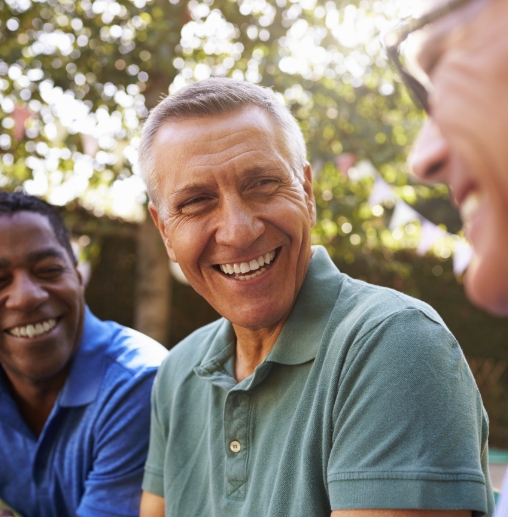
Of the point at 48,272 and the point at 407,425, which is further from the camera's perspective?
the point at 48,272

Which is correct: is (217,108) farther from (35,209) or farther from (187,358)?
(35,209)

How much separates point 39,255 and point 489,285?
2112mm

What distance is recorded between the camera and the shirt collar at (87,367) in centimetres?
239

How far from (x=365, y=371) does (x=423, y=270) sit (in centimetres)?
770

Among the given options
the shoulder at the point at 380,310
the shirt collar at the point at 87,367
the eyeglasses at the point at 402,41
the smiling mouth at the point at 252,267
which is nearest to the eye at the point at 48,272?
the shirt collar at the point at 87,367

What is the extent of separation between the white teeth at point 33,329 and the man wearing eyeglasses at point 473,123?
205 cm

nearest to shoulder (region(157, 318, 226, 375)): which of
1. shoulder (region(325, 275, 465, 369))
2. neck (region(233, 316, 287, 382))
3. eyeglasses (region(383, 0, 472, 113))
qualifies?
neck (region(233, 316, 287, 382))

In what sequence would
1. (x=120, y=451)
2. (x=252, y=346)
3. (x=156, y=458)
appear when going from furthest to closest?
(x=120, y=451) → (x=156, y=458) → (x=252, y=346)

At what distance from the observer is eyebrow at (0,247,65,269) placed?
242 centimetres

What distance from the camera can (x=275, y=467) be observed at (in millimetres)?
1564

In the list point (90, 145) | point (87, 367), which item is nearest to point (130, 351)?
point (87, 367)

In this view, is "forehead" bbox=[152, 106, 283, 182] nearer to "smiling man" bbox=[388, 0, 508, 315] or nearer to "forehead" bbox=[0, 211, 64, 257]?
"forehead" bbox=[0, 211, 64, 257]

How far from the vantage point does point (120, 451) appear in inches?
89.3

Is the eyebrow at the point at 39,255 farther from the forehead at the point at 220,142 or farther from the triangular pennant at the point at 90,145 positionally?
the triangular pennant at the point at 90,145
